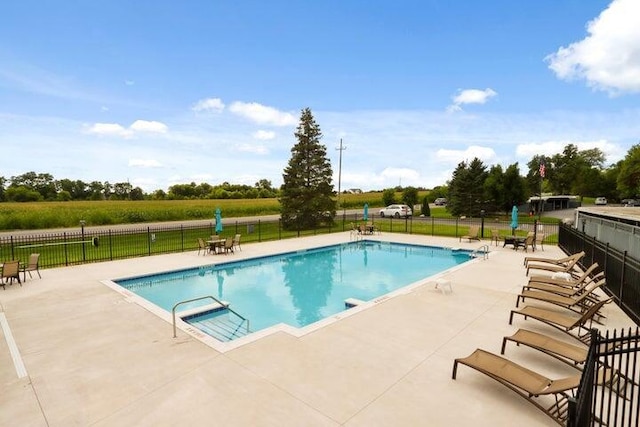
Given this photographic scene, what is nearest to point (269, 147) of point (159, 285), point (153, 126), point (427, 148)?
point (153, 126)

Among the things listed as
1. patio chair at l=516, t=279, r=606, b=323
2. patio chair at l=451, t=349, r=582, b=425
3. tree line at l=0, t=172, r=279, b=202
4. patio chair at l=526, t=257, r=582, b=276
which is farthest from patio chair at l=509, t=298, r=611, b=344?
tree line at l=0, t=172, r=279, b=202

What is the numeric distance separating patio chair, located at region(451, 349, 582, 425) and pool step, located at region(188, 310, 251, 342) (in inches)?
192

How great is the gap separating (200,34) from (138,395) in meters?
19.4

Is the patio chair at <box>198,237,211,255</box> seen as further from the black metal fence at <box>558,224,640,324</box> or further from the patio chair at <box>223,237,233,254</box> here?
the black metal fence at <box>558,224,640,324</box>

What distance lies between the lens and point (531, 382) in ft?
13.3

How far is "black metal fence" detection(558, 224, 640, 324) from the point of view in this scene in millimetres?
7554

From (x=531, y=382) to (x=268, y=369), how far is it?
3.55m

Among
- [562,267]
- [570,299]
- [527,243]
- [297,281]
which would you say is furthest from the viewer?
[527,243]

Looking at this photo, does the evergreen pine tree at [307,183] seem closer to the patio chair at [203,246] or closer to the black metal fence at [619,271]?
the patio chair at [203,246]

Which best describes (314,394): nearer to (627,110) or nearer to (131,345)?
(131,345)

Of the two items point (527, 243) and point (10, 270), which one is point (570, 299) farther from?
point (10, 270)

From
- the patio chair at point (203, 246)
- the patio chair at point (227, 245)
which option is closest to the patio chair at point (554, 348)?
the patio chair at point (227, 245)

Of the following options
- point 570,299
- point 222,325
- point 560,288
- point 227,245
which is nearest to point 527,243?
point 560,288

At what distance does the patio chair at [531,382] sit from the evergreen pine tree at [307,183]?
23.9 meters
